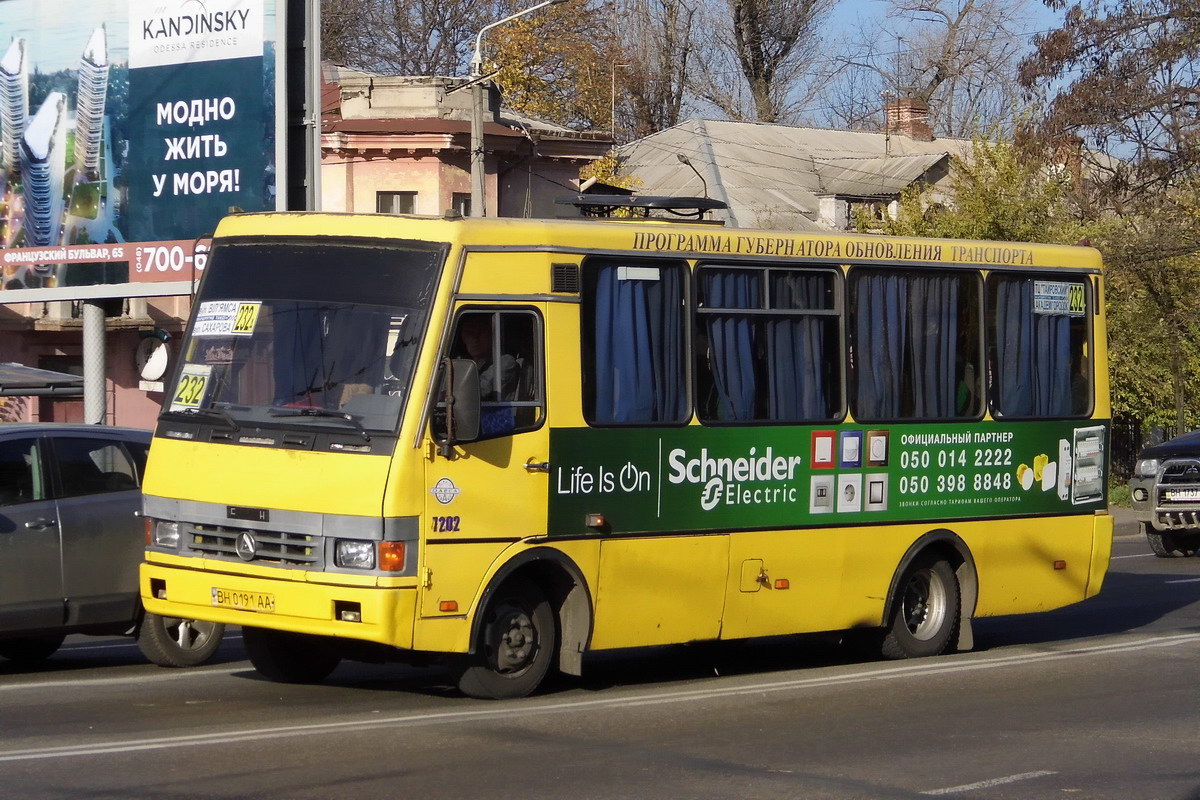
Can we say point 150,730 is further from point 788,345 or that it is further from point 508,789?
point 788,345

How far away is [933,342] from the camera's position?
12.8 metres

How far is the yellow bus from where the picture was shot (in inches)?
381

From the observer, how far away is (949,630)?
A: 1290 cm

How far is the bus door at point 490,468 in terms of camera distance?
9.68m

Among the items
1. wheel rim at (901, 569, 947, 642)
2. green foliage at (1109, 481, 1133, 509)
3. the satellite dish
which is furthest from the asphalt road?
the satellite dish

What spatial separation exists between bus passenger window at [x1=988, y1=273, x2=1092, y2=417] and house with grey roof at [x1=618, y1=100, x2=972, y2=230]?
39.6 meters

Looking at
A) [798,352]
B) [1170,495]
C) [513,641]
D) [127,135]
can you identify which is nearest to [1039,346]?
[798,352]

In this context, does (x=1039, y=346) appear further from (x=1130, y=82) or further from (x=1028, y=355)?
(x=1130, y=82)

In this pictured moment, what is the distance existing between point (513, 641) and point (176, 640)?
2.84 m

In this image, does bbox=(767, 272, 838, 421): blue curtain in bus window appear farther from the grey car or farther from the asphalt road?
the grey car

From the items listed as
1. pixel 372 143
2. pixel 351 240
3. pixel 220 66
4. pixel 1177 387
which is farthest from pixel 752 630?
pixel 372 143

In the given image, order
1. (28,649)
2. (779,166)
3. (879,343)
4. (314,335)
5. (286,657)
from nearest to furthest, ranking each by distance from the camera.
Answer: (314,335)
(286,657)
(28,649)
(879,343)
(779,166)

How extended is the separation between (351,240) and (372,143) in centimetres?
3013

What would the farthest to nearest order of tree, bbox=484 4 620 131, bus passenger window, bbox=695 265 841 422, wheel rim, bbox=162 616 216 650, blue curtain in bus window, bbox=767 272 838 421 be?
tree, bbox=484 4 620 131 → wheel rim, bbox=162 616 216 650 → blue curtain in bus window, bbox=767 272 838 421 → bus passenger window, bbox=695 265 841 422
